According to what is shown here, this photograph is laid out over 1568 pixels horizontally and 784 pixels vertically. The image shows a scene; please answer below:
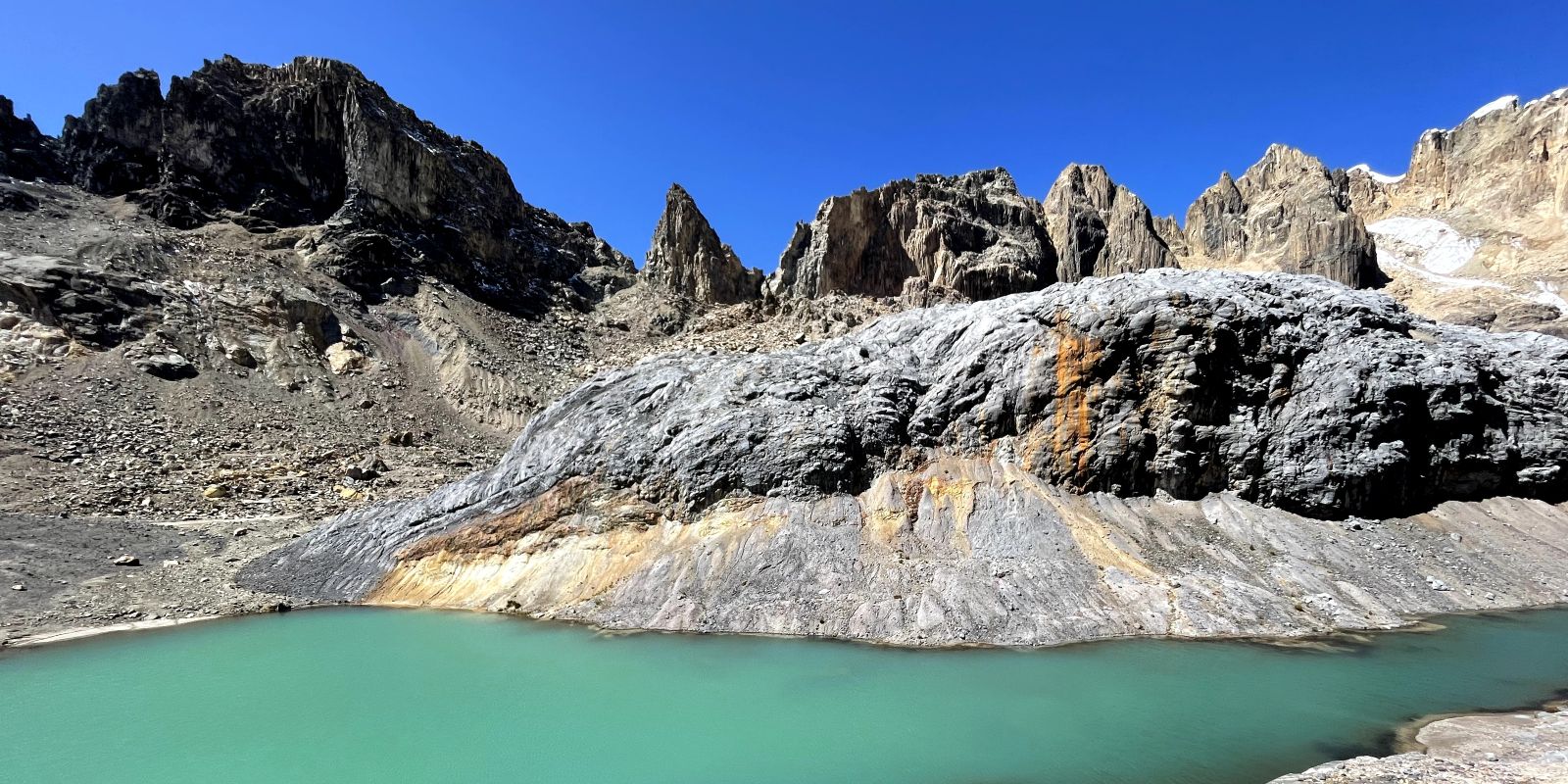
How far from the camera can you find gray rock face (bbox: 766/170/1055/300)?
262 feet

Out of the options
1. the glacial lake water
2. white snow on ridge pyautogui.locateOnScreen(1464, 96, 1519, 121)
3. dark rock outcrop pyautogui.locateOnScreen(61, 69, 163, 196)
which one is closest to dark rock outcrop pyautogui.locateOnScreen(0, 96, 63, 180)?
dark rock outcrop pyautogui.locateOnScreen(61, 69, 163, 196)

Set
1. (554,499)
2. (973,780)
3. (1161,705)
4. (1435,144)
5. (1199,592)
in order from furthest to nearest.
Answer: (1435,144)
(554,499)
(1199,592)
(1161,705)
(973,780)

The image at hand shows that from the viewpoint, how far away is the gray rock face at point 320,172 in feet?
209

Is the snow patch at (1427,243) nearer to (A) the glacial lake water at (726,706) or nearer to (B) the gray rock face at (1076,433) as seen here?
(B) the gray rock face at (1076,433)

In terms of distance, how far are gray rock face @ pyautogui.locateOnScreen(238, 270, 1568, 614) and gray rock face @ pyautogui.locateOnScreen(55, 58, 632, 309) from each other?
4999cm

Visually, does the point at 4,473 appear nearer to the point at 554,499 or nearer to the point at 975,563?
the point at 554,499

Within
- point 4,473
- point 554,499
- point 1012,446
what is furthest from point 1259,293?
point 4,473

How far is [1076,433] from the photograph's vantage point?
23156mm

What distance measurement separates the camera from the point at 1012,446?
23781mm

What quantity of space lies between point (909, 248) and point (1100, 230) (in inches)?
1148

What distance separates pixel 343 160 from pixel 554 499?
68420 millimetres

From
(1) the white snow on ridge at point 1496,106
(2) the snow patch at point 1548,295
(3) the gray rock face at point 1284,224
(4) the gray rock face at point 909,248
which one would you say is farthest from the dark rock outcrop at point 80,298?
(1) the white snow on ridge at point 1496,106

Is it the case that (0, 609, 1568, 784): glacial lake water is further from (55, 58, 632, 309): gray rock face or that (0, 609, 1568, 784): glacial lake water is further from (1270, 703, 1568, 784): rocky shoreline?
(55, 58, 632, 309): gray rock face

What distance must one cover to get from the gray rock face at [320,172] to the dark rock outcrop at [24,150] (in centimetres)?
198
